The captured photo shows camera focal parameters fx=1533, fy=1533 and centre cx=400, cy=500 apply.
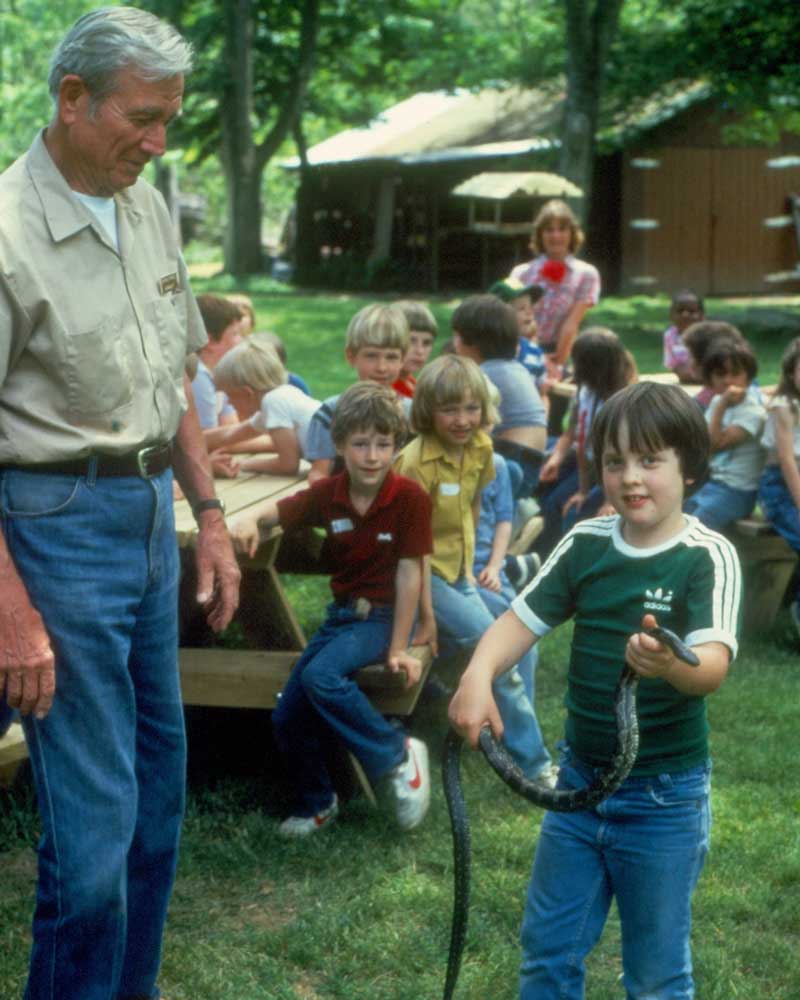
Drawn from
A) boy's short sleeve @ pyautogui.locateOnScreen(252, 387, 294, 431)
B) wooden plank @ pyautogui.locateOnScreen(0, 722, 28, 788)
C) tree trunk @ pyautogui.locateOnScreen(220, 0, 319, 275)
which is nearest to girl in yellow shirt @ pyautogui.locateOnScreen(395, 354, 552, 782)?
boy's short sleeve @ pyautogui.locateOnScreen(252, 387, 294, 431)

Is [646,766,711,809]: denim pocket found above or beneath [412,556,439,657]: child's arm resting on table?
above

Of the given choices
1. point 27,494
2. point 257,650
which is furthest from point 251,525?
point 27,494

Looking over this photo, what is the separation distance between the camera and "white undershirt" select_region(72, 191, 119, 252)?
9.32 ft

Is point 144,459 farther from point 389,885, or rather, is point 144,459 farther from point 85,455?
point 389,885

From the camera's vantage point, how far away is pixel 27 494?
275cm

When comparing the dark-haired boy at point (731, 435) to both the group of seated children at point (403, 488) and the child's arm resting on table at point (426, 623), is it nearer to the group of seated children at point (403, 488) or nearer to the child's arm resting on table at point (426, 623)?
the group of seated children at point (403, 488)

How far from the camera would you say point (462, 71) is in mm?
33125

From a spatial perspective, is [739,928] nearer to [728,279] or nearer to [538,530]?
[538,530]

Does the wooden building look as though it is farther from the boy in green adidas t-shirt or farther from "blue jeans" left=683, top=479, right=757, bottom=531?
the boy in green adidas t-shirt

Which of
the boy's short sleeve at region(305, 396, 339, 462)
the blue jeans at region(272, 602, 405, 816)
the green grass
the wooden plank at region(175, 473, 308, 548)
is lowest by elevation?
the green grass

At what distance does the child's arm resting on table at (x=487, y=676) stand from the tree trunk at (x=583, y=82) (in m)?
18.3

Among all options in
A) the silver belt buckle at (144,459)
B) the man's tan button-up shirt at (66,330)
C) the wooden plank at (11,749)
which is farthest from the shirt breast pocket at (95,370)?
the wooden plank at (11,749)

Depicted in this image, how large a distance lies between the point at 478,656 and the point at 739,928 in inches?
57.4

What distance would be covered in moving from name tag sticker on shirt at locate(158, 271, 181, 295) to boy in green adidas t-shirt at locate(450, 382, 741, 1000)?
2.91ft
